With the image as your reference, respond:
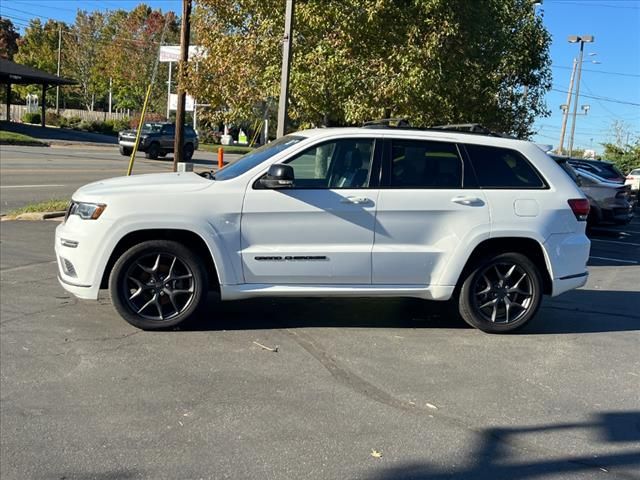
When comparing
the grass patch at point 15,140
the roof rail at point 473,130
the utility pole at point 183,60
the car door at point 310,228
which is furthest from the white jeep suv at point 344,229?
the grass patch at point 15,140

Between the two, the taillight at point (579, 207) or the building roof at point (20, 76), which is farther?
the building roof at point (20, 76)

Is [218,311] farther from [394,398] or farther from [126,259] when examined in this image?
[394,398]

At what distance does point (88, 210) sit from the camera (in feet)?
17.4

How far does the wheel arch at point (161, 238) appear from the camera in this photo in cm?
538

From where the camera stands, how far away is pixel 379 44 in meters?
11.3

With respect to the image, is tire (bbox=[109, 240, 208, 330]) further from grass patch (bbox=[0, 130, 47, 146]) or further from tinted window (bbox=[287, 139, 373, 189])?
grass patch (bbox=[0, 130, 47, 146])

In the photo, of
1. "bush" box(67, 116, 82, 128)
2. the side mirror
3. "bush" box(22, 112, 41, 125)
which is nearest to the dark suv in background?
the side mirror

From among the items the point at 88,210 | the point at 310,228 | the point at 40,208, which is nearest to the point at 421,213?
the point at 310,228

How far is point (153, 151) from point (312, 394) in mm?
28293

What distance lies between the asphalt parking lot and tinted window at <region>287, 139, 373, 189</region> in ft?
4.40

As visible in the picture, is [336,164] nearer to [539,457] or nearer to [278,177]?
[278,177]

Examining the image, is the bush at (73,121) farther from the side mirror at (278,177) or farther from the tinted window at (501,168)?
the tinted window at (501,168)

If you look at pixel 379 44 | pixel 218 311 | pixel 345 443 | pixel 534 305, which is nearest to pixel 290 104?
pixel 379 44

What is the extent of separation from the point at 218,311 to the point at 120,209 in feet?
4.96
